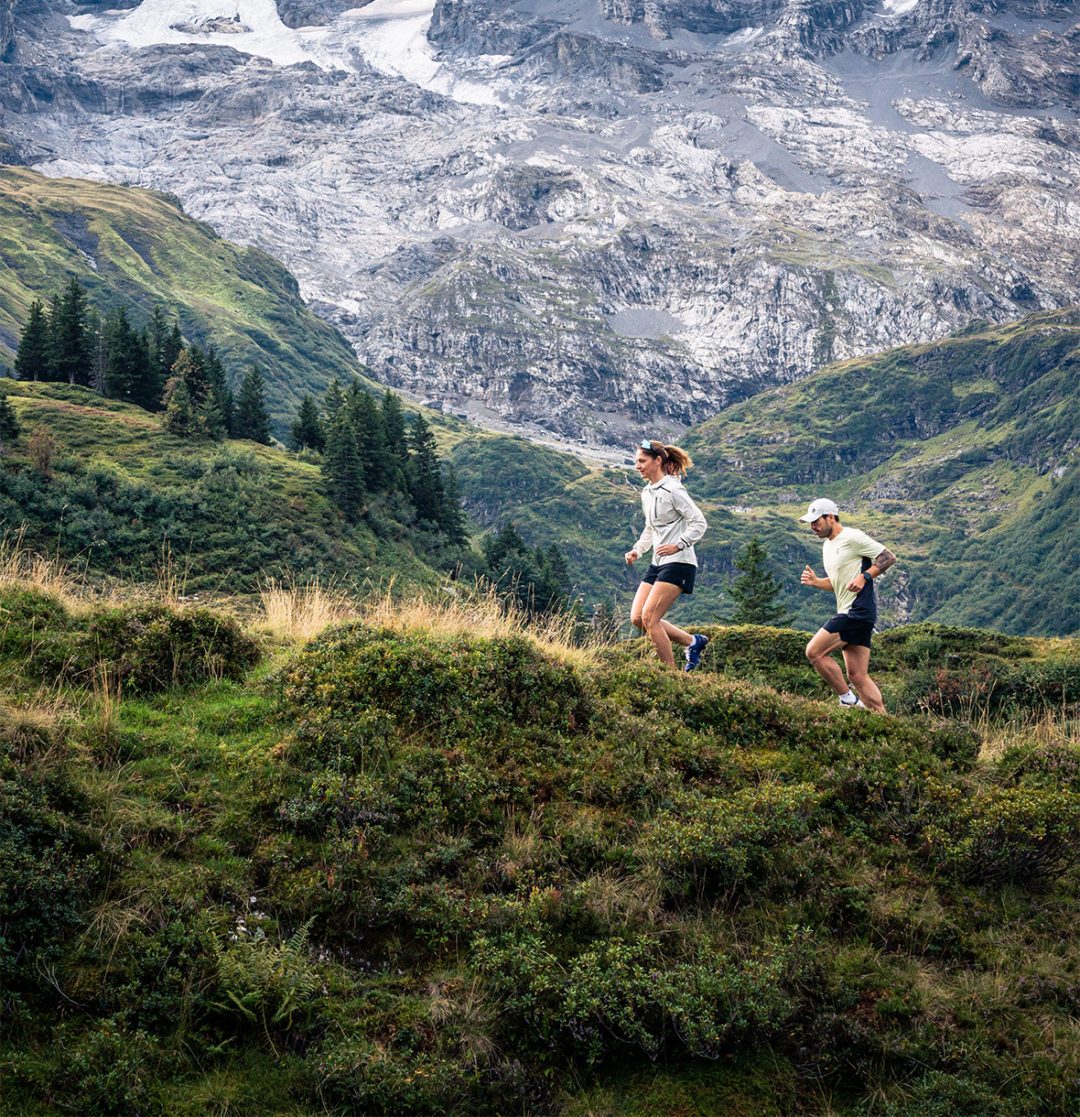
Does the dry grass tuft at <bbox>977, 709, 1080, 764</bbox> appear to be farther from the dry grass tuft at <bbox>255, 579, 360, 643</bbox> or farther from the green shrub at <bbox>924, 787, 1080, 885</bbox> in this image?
the dry grass tuft at <bbox>255, 579, 360, 643</bbox>

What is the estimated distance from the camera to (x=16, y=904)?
5992 mm

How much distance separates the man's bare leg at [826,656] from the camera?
38.5ft

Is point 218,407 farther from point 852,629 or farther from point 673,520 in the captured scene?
point 852,629

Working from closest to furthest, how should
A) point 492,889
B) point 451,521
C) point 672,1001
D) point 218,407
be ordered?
point 672,1001 < point 492,889 < point 218,407 < point 451,521

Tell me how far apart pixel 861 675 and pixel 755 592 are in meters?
49.5

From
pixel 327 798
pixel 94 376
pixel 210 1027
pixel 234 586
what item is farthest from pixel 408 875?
pixel 94 376

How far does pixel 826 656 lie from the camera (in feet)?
39.3

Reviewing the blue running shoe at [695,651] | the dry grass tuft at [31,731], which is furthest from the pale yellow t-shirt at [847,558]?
the dry grass tuft at [31,731]

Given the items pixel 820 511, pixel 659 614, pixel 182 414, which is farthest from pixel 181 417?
pixel 820 511

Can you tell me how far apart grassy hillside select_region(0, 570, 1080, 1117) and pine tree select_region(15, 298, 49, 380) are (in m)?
66.6

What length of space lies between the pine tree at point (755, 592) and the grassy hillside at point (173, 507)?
19915mm

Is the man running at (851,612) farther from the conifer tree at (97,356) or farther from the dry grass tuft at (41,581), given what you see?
the conifer tree at (97,356)

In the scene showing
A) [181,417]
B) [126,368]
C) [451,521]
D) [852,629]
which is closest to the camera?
[852,629]

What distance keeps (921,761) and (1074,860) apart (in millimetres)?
1638
